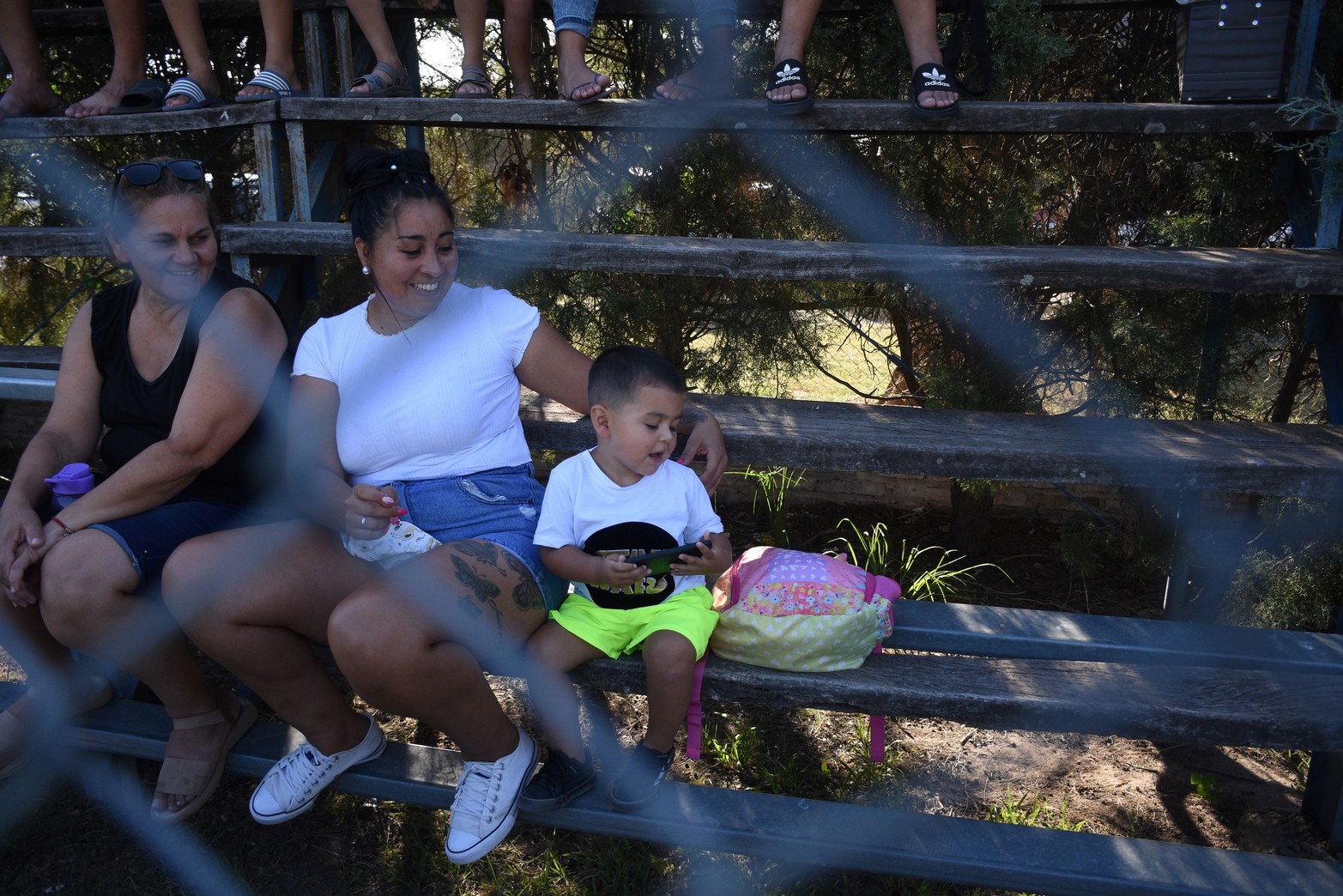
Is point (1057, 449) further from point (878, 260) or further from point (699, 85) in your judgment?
point (699, 85)

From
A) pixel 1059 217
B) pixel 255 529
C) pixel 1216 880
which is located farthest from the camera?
pixel 1059 217

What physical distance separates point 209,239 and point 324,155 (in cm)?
99

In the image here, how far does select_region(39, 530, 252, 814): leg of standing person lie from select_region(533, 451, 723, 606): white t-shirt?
0.80 meters

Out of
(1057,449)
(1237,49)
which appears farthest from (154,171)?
(1237,49)

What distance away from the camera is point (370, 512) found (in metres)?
1.96

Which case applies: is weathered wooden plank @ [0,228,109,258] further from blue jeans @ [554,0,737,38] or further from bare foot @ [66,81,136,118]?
Answer: blue jeans @ [554,0,737,38]

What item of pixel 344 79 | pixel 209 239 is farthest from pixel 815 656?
pixel 344 79

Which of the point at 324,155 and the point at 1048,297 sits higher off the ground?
the point at 324,155

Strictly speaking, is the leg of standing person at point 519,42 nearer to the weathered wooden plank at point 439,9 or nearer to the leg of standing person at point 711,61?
the weathered wooden plank at point 439,9

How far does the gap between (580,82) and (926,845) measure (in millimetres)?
2140

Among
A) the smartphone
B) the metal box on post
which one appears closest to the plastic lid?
the smartphone

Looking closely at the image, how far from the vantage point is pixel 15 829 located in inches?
91.6

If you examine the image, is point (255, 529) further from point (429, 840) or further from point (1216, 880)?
point (1216, 880)

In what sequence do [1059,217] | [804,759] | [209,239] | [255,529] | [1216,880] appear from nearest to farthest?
1. [1216,880]
2. [255,529]
3. [209,239]
4. [804,759]
5. [1059,217]
